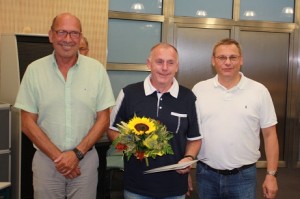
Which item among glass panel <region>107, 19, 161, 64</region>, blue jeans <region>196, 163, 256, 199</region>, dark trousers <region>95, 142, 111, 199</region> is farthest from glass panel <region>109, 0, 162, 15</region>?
blue jeans <region>196, 163, 256, 199</region>

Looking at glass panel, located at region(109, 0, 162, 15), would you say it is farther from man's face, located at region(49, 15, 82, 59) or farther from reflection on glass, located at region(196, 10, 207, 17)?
man's face, located at region(49, 15, 82, 59)

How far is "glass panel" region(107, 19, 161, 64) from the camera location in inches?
226

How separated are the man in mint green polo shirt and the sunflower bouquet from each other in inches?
15.0

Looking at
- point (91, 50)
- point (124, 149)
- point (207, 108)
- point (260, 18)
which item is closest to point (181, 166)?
point (124, 149)

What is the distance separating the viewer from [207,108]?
7.98 feet

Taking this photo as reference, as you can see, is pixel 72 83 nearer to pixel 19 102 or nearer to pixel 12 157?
pixel 19 102

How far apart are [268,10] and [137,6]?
7.30 feet

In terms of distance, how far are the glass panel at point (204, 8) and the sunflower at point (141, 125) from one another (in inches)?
166

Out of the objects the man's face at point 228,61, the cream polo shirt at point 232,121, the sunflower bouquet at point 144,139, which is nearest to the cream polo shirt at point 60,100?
the sunflower bouquet at point 144,139

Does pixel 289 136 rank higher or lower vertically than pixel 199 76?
lower

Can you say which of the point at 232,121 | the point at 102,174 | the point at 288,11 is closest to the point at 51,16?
the point at 102,174

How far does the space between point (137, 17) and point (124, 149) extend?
13.1 feet

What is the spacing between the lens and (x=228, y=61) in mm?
2439

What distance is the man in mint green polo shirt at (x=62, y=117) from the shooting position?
7.59 ft
